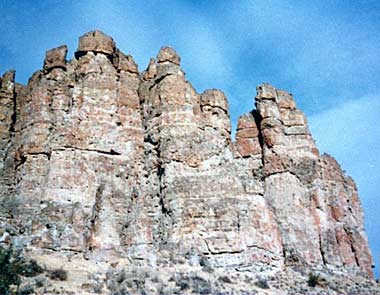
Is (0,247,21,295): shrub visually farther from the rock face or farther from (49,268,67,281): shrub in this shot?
the rock face

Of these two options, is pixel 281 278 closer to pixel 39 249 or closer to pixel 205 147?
pixel 205 147

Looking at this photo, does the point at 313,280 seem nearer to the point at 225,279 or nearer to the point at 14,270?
the point at 225,279

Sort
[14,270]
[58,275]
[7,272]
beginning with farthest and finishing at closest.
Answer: [58,275] → [14,270] → [7,272]

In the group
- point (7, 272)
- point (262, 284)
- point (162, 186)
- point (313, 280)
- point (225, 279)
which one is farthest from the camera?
point (162, 186)

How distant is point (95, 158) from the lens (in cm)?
2938

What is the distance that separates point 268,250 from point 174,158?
6.78 metres

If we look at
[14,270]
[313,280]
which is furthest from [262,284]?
[14,270]

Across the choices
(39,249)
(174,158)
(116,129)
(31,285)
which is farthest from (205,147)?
(31,285)

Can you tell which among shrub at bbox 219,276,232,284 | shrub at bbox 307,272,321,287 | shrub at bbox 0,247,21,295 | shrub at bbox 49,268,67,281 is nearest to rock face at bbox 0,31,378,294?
shrub at bbox 219,276,232,284

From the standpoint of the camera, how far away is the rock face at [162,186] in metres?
25.5

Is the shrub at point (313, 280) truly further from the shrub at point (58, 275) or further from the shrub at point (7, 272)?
the shrub at point (7, 272)

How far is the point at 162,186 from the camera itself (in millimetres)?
28250

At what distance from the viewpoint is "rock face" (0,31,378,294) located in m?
25.5

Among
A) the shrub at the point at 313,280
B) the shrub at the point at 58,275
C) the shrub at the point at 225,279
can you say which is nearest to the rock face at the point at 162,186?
the shrub at the point at 225,279
